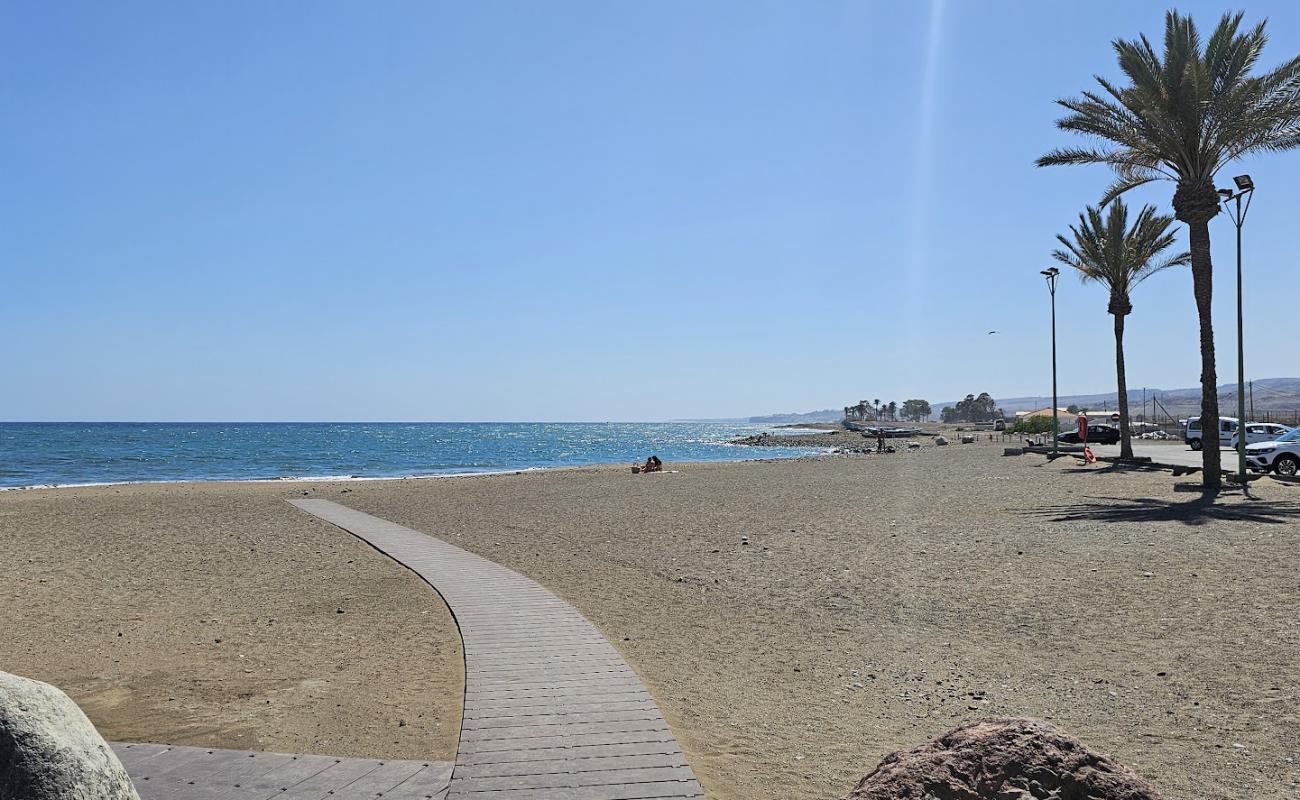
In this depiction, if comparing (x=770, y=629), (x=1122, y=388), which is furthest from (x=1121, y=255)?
(x=770, y=629)

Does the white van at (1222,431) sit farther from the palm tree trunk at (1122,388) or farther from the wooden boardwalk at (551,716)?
the wooden boardwalk at (551,716)

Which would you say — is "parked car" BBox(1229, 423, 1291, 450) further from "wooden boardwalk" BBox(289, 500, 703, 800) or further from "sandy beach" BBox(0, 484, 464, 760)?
"wooden boardwalk" BBox(289, 500, 703, 800)

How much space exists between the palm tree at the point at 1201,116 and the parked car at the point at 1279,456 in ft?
20.8

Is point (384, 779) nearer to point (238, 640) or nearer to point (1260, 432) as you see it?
point (238, 640)

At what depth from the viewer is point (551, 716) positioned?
5.95 m

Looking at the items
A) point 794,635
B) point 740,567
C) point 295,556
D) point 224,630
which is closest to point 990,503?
point 740,567

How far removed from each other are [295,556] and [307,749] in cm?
923

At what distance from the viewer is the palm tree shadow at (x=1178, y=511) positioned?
15.8 metres

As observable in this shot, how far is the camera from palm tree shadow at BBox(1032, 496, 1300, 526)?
15.8 metres

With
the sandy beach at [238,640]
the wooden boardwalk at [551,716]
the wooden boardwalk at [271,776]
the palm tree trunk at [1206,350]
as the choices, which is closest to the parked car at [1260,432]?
the palm tree trunk at [1206,350]

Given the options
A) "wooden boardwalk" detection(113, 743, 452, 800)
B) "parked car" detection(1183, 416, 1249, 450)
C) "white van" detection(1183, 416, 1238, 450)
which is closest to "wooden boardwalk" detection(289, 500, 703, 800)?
"wooden boardwalk" detection(113, 743, 452, 800)

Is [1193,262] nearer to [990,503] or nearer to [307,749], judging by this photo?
[990,503]

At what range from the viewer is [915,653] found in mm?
7848

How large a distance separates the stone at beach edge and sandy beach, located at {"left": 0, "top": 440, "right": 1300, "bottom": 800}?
1782mm
